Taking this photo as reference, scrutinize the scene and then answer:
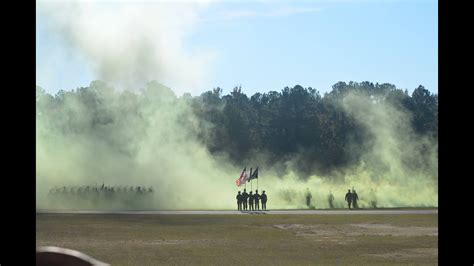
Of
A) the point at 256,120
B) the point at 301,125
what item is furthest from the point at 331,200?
the point at 256,120

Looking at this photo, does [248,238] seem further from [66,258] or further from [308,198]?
[308,198]

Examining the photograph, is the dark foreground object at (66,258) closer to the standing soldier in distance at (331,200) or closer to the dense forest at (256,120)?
the standing soldier in distance at (331,200)

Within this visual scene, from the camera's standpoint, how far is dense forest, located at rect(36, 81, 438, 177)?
255 ft

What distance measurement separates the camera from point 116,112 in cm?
7725

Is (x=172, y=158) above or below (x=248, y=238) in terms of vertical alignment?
above

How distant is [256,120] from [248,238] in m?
67.1

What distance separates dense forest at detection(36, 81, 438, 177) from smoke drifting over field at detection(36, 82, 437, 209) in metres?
0.22

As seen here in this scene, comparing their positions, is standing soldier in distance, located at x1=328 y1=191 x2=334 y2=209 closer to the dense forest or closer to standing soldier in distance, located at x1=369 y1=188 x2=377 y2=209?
standing soldier in distance, located at x1=369 y1=188 x2=377 y2=209

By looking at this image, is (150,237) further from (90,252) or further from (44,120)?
(44,120)

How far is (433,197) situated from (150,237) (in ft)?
128

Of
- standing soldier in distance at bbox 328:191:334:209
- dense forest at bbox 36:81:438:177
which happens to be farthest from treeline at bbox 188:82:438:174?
standing soldier in distance at bbox 328:191:334:209

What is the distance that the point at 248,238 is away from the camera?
28250 millimetres
